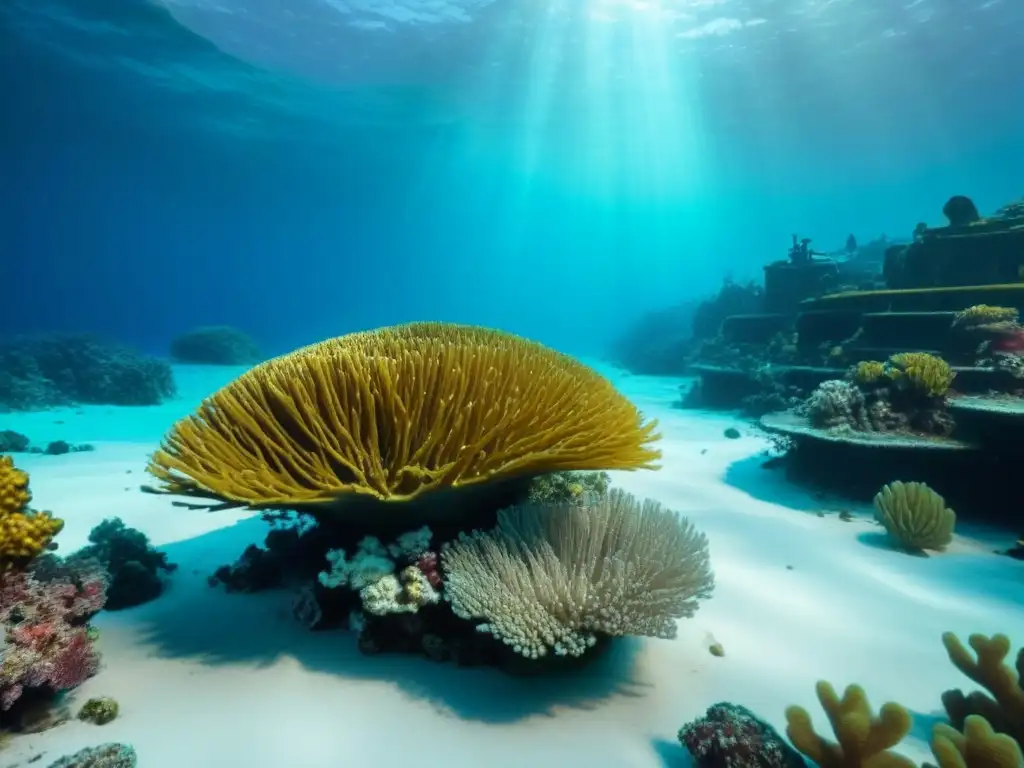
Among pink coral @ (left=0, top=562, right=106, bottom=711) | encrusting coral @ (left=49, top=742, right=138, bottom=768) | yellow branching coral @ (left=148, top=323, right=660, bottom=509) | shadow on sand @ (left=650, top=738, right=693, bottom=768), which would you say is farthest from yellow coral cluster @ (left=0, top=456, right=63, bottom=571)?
shadow on sand @ (left=650, top=738, right=693, bottom=768)

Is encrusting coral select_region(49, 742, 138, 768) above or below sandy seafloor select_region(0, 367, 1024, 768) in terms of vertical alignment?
above

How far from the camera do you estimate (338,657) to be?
10.3 ft

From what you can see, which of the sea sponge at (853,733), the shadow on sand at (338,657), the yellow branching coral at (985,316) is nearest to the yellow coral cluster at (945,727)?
the sea sponge at (853,733)

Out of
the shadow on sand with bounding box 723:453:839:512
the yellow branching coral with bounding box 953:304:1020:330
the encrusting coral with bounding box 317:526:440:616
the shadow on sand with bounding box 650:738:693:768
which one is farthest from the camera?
the yellow branching coral with bounding box 953:304:1020:330

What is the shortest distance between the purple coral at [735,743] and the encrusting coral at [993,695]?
1035 millimetres

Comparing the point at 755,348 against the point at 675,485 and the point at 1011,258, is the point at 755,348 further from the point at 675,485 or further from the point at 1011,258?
the point at 675,485

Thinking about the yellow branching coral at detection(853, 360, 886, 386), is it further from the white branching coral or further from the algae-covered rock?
the algae-covered rock

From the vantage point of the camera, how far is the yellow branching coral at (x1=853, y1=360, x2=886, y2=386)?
7344 mm

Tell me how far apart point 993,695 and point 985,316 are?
7510mm

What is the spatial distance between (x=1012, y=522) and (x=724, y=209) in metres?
119

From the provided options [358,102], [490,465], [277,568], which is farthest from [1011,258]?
[358,102]

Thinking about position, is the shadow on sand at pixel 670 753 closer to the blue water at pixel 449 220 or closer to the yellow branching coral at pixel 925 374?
the blue water at pixel 449 220

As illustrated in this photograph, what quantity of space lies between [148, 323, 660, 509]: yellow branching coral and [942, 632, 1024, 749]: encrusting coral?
1.96 m

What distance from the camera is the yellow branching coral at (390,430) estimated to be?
2791mm
